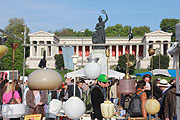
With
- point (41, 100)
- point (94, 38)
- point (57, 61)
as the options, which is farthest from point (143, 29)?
point (41, 100)

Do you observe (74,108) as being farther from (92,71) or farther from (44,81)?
(92,71)

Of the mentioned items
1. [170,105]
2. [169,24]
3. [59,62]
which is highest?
[169,24]

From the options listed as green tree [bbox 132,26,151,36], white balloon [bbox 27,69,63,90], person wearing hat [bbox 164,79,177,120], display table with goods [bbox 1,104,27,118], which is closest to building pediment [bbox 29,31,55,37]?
green tree [bbox 132,26,151,36]

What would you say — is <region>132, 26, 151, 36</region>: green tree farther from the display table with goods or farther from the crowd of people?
the display table with goods

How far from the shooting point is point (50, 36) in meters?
71.9

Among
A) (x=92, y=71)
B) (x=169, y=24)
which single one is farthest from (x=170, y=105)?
(x=169, y=24)

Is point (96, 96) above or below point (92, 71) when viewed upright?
below

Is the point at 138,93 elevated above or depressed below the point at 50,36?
below

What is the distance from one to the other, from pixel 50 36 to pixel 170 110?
6744 cm

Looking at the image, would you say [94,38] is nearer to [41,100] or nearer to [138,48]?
[41,100]

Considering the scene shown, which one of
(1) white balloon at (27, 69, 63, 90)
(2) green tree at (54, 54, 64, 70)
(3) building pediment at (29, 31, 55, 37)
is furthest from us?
(3) building pediment at (29, 31, 55, 37)

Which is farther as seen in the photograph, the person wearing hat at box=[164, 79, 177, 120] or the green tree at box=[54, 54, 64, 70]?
the green tree at box=[54, 54, 64, 70]

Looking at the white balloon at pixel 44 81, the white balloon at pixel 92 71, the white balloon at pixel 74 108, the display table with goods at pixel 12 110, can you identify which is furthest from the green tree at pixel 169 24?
the white balloon at pixel 44 81

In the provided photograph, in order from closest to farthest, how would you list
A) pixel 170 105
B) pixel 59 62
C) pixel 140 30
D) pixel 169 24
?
1. pixel 170 105
2. pixel 59 62
3. pixel 169 24
4. pixel 140 30
